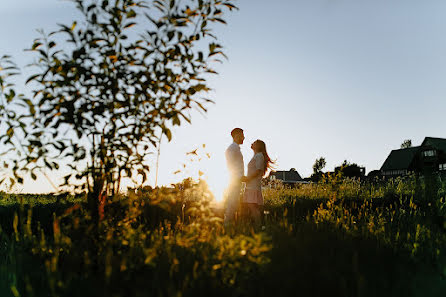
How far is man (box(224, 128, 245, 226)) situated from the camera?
6.30 meters

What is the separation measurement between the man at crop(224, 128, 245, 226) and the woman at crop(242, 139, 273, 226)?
0.27 m

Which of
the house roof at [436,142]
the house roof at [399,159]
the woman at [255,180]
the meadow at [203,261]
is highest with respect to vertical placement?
the house roof at [436,142]

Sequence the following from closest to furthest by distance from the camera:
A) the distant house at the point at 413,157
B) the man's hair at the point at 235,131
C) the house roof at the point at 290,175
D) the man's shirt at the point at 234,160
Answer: the man's shirt at the point at 234,160, the man's hair at the point at 235,131, the distant house at the point at 413,157, the house roof at the point at 290,175

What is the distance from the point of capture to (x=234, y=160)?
6523 millimetres

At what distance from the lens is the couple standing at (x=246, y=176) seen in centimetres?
636

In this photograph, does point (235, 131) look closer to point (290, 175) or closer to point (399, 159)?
point (399, 159)

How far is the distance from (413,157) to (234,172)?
1843 inches

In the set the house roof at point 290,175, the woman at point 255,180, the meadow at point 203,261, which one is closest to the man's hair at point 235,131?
the woman at point 255,180

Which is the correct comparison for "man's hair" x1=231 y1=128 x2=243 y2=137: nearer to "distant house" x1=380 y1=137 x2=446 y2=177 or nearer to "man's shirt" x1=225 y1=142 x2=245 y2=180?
"man's shirt" x1=225 y1=142 x2=245 y2=180

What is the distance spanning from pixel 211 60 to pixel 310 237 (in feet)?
7.70

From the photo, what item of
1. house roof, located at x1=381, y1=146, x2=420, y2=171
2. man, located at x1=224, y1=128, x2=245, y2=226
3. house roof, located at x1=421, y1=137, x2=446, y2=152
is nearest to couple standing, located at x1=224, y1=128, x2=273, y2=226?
man, located at x1=224, y1=128, x2=245, y2=226

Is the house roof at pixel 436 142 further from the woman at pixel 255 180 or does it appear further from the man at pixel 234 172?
the man at pixel 234 172

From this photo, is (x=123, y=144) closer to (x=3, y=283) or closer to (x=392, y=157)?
(x=3, y=283)

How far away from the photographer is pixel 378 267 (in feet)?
10.5
